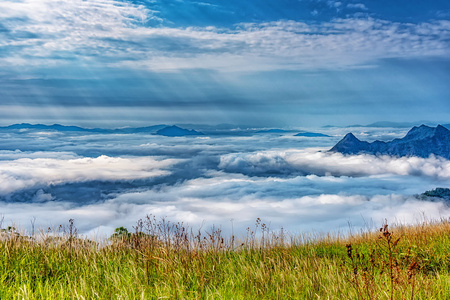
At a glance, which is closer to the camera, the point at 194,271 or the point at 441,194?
the point at 194,271

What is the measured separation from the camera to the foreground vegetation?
21.0 ft

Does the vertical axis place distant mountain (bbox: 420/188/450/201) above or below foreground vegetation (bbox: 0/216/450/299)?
above

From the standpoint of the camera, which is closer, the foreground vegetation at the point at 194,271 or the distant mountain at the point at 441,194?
the foreground vegetation at the point at 194,271

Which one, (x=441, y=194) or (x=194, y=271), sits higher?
(x=441, y=194)

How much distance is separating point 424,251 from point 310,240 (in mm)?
3332

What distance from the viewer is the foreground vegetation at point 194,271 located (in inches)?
252

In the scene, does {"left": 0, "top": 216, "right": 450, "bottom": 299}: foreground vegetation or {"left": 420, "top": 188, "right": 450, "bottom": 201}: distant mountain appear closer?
{"left": 0, "top": 216, "right": 450, "bottom": 299}: foreground vegetation

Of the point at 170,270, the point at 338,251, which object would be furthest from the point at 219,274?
the point at 338,251

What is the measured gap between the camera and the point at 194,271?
773 cm

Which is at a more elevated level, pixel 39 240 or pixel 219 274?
pixel 39 240

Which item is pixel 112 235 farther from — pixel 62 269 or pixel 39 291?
pixel 39 291

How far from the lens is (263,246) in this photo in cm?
1130

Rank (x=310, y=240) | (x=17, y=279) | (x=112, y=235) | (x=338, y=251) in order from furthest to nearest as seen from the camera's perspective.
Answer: (x=310, y=240) < (x=338, y=251) < (x=112, y=235) < (x=17, y=279)

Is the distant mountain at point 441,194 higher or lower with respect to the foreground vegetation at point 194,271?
higher
